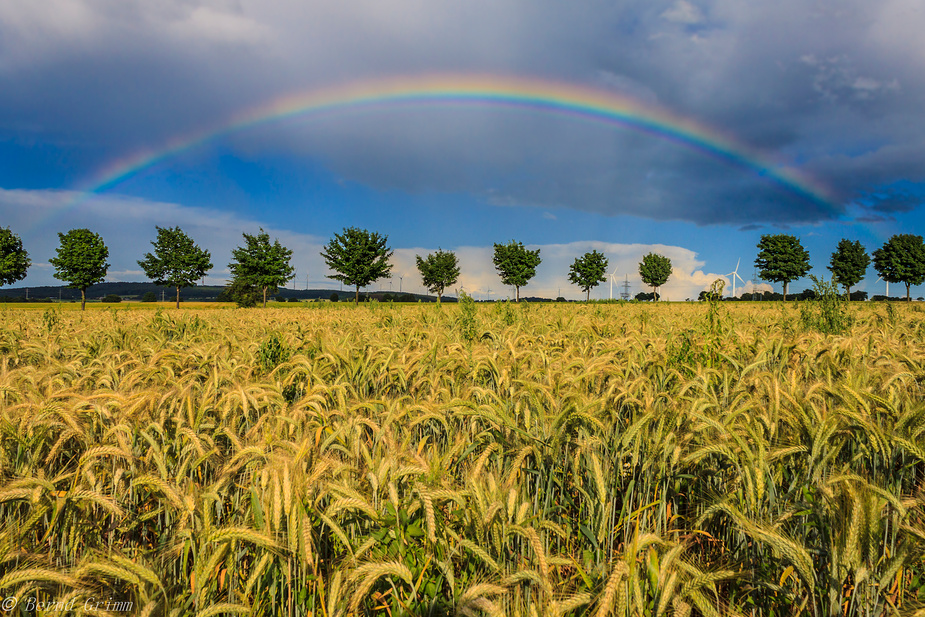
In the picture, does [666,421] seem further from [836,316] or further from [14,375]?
[836,316]

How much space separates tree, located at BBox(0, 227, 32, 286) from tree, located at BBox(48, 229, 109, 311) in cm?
585

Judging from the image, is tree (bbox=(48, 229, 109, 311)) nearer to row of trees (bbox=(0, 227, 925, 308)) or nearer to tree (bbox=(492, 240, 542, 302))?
row of trees (bbox=(0, 227, 925, 308))

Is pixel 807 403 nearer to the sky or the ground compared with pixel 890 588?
nearer to the sky

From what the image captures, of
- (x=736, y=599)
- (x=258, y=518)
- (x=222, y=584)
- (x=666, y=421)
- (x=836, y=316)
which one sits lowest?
(x=736, y=599)

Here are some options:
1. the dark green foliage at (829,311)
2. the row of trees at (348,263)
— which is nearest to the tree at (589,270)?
the row of trees at (348,263)

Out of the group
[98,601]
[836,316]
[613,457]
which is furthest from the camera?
[836,316]

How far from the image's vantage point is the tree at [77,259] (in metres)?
61.2

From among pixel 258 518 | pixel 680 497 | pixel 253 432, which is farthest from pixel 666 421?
pixel 253 432

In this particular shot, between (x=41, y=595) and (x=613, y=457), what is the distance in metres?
2.43

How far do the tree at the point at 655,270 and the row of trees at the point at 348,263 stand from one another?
20194 mm

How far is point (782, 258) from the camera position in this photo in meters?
92.1

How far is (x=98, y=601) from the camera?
1.44 m

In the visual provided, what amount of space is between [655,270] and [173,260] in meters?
102

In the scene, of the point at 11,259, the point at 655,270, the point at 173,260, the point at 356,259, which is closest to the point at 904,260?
the point at 655,270
